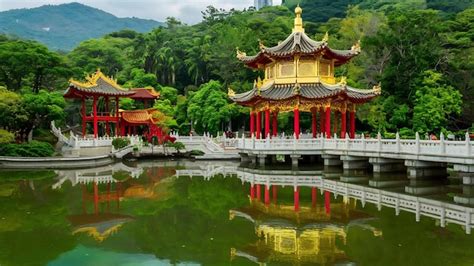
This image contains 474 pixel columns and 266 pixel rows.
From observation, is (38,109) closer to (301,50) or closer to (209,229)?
(301,50)

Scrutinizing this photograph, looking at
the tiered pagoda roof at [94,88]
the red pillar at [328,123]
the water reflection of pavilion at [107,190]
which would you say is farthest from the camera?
the tiered pagoda roof at [94,88]

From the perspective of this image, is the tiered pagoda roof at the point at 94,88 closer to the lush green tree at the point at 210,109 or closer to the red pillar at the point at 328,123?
the lush green tree at the point at 210,109

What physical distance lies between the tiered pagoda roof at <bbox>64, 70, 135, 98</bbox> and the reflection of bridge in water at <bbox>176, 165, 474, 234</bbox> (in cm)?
1023

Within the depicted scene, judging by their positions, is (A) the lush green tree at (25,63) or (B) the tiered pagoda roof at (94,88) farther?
(A) the lush green tree at (25,63)

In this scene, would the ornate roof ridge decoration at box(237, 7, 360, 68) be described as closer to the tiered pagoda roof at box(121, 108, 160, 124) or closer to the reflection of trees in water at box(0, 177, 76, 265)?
the tiered pagoda roof at box(121, 108, 160, 124)

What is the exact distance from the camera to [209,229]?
11.0m

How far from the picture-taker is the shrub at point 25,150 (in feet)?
87.0

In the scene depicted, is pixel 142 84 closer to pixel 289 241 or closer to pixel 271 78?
pixel 271 78

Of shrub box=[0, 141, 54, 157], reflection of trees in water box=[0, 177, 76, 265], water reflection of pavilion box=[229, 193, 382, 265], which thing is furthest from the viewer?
shrub box=[0, 141, 54, 157]

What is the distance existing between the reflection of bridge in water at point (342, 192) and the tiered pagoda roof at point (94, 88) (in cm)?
1023

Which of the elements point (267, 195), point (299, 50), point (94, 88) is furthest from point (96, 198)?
point (94, 88)

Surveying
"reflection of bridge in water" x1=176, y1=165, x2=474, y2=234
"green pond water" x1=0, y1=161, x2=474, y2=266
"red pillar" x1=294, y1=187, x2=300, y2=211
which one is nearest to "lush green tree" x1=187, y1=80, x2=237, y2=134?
"reflection of bridge in water" x1=176, y1=165, x2=474, y2=234

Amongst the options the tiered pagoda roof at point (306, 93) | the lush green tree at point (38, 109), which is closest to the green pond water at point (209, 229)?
the tiered pagoda roof at point (306, 93)

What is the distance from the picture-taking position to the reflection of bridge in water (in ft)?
40.6
